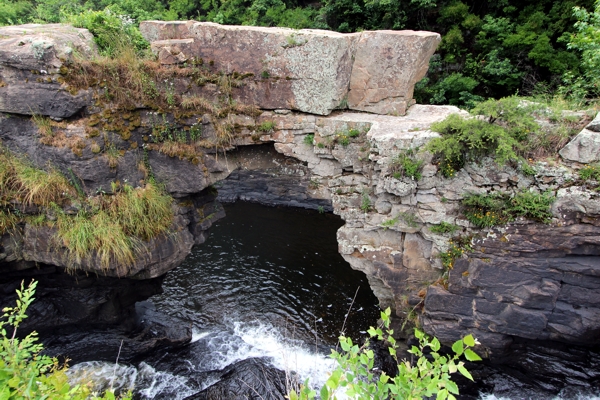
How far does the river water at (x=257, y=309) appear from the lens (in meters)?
9.00

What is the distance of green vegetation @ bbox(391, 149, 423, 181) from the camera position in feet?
24.4

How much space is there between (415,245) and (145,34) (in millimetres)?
8284

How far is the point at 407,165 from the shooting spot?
24.5 ft

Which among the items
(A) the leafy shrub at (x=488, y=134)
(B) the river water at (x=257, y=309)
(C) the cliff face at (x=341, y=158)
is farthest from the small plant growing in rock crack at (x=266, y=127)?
(B) the river water at (x=257, y=309)

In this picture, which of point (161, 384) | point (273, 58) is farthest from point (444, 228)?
point (161, 384)

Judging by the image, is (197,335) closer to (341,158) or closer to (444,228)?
(341,158)

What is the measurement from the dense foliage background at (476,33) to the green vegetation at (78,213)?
470 centimetres

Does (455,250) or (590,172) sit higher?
(590,172)

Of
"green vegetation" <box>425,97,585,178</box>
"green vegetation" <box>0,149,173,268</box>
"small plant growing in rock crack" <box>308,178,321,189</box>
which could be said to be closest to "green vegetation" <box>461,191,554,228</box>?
"green vegetation" <box>425,97,585,178</box>

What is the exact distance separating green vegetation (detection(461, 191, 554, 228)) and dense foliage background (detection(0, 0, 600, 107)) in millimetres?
4470

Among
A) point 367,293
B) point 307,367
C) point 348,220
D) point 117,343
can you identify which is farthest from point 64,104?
point 367,293

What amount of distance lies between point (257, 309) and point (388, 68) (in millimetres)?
7503

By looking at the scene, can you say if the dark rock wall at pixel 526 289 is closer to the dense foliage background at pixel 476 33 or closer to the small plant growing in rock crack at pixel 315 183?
the small plant growing in rock crack at pixel 315 183

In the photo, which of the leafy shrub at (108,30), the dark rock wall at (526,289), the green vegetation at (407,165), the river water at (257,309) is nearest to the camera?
the dark rock wall at (526,289)
